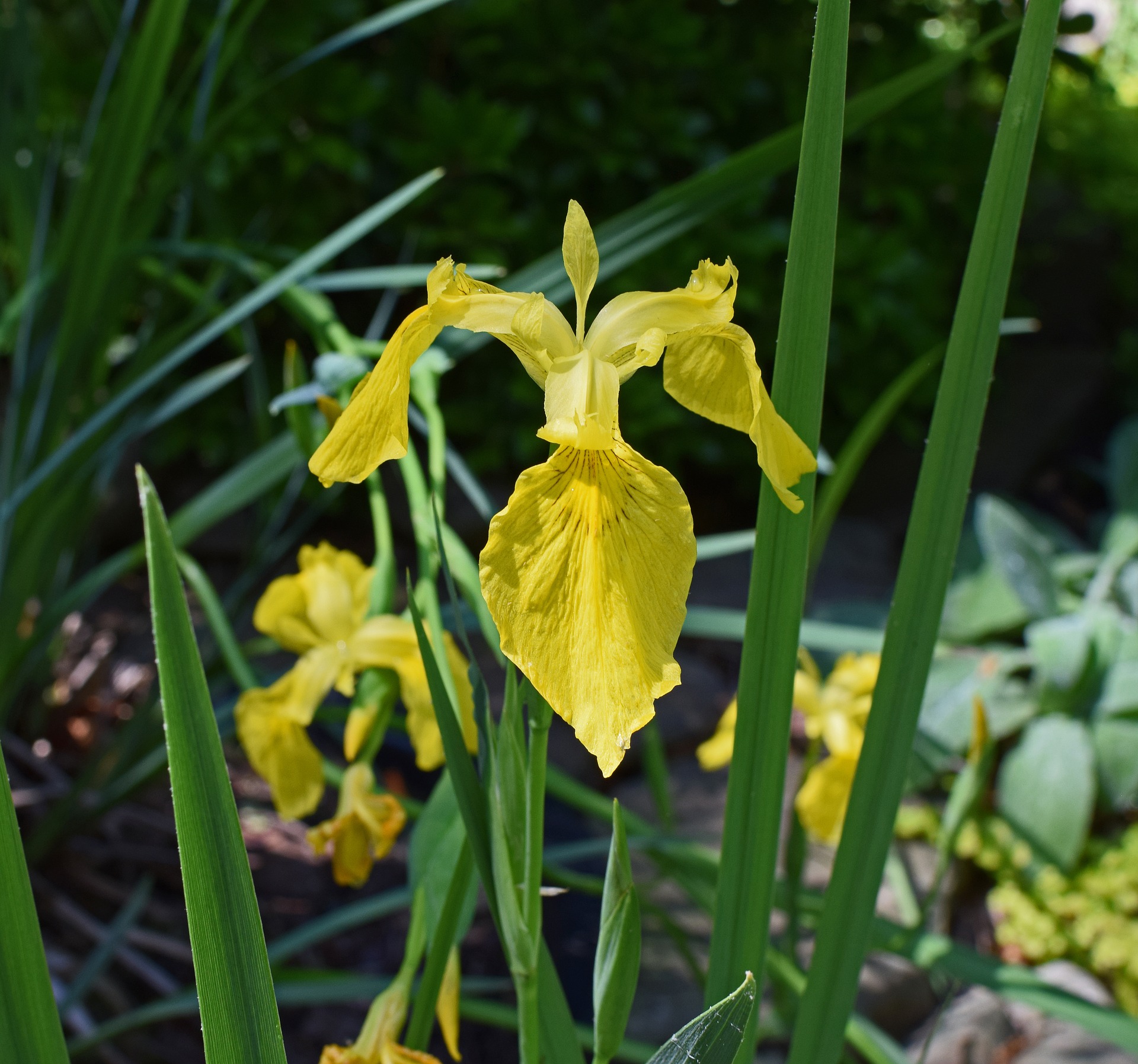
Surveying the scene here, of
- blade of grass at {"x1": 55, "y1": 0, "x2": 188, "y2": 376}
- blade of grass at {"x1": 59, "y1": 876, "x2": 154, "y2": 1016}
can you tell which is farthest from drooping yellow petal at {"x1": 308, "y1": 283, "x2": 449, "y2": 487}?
blade of grass at {"x1": 59, "y1": 876, "x2": 154, "y2": 1016}

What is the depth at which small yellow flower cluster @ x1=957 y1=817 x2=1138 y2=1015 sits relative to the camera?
4.47ft

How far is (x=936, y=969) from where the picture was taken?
0.60 metres

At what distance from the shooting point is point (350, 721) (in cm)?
52

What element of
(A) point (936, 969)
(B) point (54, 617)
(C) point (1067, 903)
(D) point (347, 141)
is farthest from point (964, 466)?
(D) point (347, 141)

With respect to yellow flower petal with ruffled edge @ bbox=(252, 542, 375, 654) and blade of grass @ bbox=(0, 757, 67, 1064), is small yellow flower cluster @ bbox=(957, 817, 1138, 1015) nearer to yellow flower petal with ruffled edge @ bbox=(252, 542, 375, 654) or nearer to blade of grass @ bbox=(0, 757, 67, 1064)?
yellow flower petal with ruffled edge @ bbox=(252, 542, 375, 654)

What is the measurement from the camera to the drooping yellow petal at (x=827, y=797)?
73 cm

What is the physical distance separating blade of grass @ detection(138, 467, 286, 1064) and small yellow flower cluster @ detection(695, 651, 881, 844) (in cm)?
46

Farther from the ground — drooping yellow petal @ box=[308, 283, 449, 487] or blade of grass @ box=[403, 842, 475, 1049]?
drooping yellow petal @ box=[308, 283, 449, 487]

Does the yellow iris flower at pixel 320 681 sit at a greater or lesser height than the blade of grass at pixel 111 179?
lesser

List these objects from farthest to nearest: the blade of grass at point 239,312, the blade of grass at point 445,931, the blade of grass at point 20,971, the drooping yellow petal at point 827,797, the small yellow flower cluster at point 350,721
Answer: the drooping yellow petal at point 827,797
the blade of grass at point 239,312
the small yellow flower cluster at point 350,721
the blade of grass at point 445,931
the blade of grass at point 20,971

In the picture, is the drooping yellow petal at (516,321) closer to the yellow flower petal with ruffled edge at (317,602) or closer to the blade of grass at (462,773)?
the blade of grass at (462,773)

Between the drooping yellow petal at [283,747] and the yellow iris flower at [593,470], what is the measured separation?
0.78 feet

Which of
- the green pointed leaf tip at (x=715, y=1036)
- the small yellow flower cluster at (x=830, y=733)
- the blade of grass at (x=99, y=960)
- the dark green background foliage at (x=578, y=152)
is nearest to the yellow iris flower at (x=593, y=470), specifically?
the green pointed leaf tip at (x=715, y=1036)

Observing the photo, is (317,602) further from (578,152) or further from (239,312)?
(578,152)
